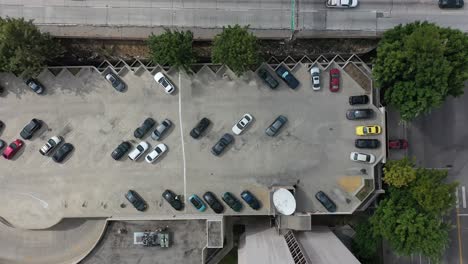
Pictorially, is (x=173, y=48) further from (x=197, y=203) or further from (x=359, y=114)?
(x=359, y=114)

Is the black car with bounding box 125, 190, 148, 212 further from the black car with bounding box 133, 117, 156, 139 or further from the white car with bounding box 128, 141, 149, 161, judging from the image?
the black car with bounding box 133, 117, 156, 139

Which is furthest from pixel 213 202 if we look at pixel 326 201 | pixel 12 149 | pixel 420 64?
pixel 420 64

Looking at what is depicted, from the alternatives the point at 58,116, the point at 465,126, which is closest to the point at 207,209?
the point at 58,116

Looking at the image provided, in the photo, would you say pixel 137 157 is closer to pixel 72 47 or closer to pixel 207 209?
pixel 207 209

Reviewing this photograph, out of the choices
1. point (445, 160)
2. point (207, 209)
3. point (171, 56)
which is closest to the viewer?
point (171, 56)

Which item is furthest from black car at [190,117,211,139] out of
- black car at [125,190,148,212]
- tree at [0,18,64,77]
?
tree at [0,18,64,77]

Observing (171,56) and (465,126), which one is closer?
(171,56)

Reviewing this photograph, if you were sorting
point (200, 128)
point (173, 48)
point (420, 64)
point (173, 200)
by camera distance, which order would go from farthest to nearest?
point (200, 128) < point (173, 200) < point (173, 48) < point (420, 64)
